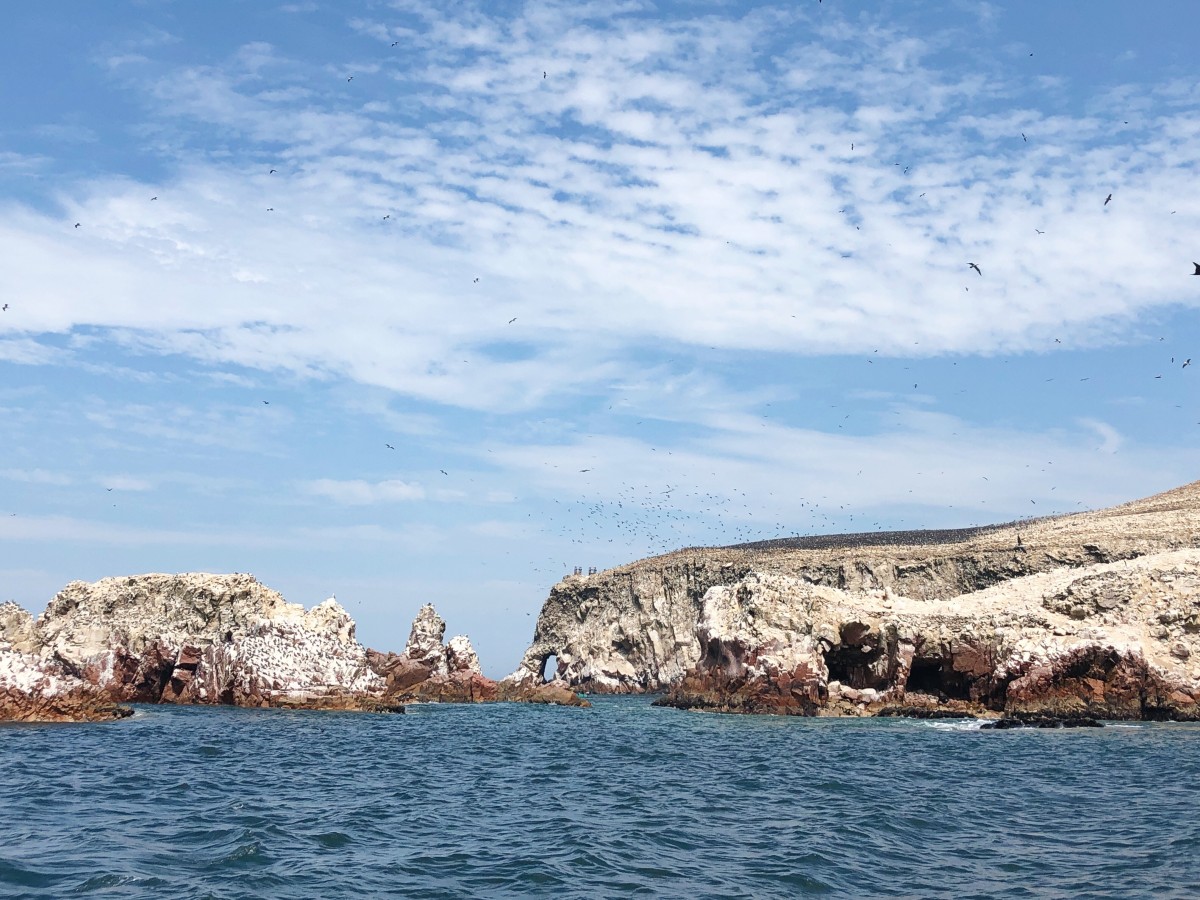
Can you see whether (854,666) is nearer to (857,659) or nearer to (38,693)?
(857,659)

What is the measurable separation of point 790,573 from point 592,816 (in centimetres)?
6780

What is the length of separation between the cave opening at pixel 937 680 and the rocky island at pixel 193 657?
20.6 meters

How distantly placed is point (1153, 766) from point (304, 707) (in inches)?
1229

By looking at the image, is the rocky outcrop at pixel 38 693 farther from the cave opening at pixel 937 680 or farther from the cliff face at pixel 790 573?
the cliff face at pixel 790 573

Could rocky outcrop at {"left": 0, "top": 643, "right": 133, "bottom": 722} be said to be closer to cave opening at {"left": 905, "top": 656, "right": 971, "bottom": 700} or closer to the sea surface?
the sea surface

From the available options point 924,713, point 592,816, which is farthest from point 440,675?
point 592,816

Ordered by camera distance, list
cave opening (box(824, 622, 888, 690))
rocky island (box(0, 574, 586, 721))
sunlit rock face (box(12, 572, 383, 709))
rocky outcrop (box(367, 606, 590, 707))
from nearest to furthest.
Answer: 1. rocky island (box(0, 574, 586, 721))
2. sunlit rock face (box(12, 572, 383, 709))
3. cave opening (box(824, 622, 888, 690))
4. rocky outcrop (box(367, 606, 590, 707))

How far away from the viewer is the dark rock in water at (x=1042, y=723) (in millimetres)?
33750

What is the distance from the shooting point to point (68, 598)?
2109 inches

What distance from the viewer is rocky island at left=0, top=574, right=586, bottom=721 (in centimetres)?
3175

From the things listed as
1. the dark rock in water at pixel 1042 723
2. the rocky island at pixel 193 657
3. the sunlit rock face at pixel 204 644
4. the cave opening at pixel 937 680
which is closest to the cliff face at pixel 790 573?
the cave opening at pixel 937 680

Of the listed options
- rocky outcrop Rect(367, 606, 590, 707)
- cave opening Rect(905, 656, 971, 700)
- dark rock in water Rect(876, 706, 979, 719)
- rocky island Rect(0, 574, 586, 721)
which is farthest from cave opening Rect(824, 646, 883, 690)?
rocky island Rect(0, 574, 586, 721)

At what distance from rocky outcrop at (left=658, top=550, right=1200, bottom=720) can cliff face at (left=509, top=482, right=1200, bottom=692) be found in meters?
20.9

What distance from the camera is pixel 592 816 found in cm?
1733
